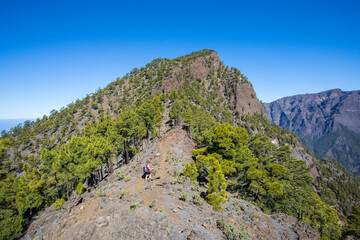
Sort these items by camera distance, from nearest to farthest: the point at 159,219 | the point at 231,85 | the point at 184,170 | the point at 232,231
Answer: the point at 159,219 → the point at 232,231 → the point at 184,170 → the point at 231,85

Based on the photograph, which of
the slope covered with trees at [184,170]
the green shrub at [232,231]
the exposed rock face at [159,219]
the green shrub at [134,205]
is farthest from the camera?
the slope covered with trees at [184,170]

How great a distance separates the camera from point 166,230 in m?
10.4

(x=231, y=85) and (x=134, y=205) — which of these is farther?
(x=231, y=85)

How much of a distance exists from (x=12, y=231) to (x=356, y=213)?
6248cm

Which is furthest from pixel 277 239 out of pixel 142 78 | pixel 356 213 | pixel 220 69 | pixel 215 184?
pixel 220 69

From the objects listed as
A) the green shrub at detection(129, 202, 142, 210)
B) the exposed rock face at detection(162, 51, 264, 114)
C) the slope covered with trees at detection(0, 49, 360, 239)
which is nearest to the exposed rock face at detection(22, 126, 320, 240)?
the green shrub at detection(129, 202, 142, 210)

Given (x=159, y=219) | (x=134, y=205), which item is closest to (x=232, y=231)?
(x=159, y=219)

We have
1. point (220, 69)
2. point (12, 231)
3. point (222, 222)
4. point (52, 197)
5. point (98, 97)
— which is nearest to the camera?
point (222, 222)

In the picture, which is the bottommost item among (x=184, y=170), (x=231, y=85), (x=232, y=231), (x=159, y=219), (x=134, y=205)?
(x=232, y=231)

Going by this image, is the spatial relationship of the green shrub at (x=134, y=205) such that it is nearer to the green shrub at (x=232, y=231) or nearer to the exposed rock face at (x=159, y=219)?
the exposed rock face at (x=159, y=219)

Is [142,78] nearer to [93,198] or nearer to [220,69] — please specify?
[220,69]

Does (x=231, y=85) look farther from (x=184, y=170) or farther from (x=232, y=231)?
(x=232, y=231)

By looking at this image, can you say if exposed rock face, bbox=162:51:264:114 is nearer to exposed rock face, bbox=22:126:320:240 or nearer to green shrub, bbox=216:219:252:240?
exposed rock face, bbox=22:126:320:240

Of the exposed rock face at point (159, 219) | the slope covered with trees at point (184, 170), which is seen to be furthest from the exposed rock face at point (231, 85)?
the exposed rock face at point (159, 219)
